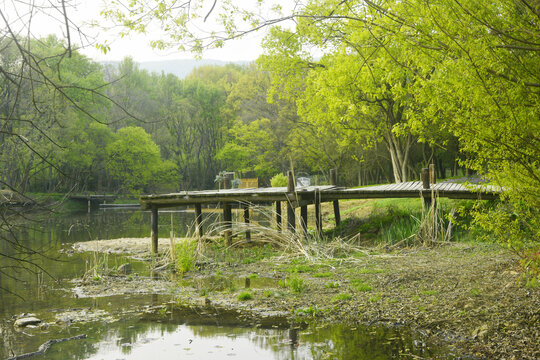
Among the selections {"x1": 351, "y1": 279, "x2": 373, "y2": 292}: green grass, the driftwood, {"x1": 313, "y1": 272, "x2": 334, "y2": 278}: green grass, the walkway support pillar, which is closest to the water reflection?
the driftwood

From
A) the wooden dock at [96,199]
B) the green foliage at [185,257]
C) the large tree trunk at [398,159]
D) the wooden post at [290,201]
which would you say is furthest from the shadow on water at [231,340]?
the wooden dock at [96,199]

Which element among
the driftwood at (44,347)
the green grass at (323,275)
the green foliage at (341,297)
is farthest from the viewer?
the green grass at (323,275)

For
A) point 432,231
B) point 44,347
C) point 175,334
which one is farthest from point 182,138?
point 44,347

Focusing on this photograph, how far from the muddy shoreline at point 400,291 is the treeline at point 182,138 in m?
14.9

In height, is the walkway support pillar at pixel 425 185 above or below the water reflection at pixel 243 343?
above

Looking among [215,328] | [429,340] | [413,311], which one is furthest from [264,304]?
[429,340]

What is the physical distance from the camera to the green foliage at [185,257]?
10.3 metres

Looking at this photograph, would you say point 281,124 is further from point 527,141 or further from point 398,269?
point 527,141

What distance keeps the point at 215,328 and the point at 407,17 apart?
4.24 metres

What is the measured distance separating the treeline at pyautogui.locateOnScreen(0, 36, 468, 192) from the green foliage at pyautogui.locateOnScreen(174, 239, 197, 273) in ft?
46.5

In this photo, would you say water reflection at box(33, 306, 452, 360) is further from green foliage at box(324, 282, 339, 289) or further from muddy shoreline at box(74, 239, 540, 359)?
green foliage at box(324, 282, 339, 289)

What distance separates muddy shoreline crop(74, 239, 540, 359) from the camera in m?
4.96

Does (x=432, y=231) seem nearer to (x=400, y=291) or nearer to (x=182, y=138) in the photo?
(x=400, y=291)

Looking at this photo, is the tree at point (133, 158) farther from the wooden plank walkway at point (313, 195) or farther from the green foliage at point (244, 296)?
the green foliage at point (244, 296)
